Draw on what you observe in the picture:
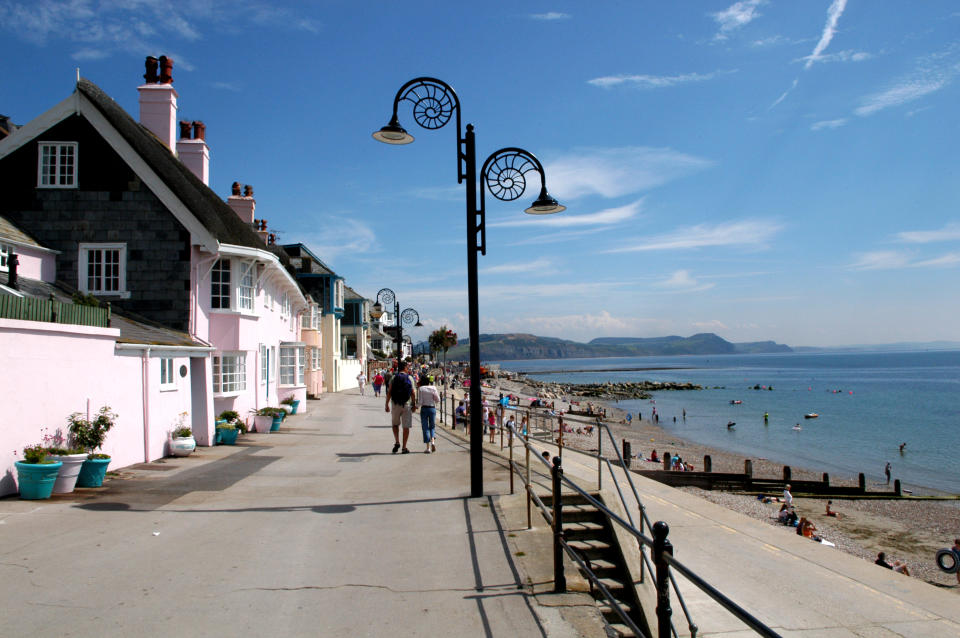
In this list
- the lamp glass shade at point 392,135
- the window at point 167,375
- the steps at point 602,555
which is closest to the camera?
the steps at point 602,555

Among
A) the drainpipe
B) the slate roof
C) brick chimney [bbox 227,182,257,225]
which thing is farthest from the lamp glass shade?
brick chimney [bbox 227,182,257,225]

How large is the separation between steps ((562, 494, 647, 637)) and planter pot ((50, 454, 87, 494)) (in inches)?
277

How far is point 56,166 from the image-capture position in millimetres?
16453

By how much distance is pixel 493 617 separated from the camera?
4945 mm

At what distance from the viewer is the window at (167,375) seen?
1400 cm

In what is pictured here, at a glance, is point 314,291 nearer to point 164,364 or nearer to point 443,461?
point 164,364

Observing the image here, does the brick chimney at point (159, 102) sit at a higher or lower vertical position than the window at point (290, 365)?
higher

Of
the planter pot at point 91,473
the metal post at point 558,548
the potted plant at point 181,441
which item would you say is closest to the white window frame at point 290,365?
the potted plant at point 181,441

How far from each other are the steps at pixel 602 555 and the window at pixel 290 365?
2012 centimetres

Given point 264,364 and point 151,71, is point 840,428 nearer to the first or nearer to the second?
point 264,364

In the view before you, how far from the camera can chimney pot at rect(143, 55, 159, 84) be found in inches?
850

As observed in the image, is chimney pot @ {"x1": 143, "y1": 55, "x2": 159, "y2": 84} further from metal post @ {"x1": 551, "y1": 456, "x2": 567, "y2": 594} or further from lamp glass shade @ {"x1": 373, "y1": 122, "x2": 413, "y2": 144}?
metal post @ {"x1": 551, "y1": 456, "x2": 567, "y2": 594}

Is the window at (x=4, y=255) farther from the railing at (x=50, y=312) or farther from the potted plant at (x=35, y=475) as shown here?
the potted plant at (x=35, y=475)

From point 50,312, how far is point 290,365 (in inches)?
637
